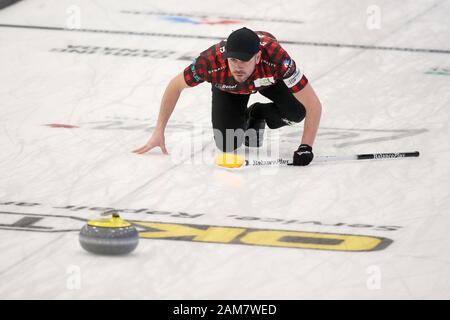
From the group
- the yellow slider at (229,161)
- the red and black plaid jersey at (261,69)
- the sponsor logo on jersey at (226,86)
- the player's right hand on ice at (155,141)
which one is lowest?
the yellow slider at (229,161)

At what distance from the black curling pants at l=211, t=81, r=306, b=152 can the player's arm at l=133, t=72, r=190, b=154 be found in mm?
418

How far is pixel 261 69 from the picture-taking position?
7.17 m

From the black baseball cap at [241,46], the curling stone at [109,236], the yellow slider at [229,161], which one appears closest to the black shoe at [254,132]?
the yellow slider at [229,161]

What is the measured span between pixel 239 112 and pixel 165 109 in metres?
0.62

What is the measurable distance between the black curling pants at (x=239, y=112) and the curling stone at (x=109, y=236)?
238cm

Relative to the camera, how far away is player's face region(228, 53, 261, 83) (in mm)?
6832

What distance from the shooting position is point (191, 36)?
11.6m

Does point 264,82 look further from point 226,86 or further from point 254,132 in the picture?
point 254,132

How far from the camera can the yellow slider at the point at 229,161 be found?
7301 mm

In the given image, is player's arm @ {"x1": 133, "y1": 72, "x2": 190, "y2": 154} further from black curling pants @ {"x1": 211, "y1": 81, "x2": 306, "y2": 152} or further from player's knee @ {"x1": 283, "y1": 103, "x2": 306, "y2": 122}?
player's knee @ {"x1": 283, "y1": 103, "x2": 306, "y2": 122}

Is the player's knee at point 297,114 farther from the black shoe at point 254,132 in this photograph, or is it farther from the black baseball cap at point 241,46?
the black baseball cap at point 241,46

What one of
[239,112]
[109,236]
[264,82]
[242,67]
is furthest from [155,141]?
[109,236]

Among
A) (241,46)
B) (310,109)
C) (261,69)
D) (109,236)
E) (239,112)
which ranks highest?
(241,46)
